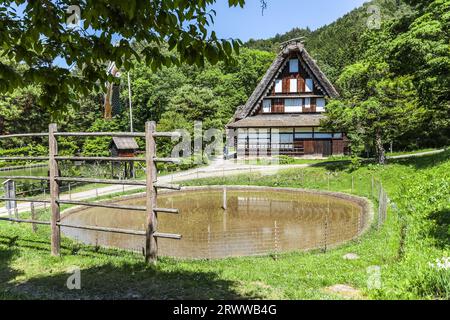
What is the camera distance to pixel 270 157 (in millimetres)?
32219

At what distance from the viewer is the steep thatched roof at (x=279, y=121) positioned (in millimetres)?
32125

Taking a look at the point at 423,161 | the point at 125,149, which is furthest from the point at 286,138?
the point at 125,149

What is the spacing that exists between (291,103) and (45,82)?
101 ft

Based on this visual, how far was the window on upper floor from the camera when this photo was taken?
112ft

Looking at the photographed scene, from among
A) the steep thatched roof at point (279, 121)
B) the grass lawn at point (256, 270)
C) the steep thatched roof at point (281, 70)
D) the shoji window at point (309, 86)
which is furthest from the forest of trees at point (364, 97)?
the shoji window at point (309, 86)

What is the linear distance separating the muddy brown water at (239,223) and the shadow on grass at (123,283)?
340cm

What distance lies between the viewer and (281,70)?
33594 mm

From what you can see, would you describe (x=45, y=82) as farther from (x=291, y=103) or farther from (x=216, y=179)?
(x=291, y=103)

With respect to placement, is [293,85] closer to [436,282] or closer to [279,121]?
[279,121]

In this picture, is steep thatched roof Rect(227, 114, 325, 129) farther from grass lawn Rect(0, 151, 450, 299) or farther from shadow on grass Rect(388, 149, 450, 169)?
grass lawn Rect(0, 151, 450, 299)

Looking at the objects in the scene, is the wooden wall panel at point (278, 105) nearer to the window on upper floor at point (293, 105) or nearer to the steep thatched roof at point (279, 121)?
the window on upper floor at point (293, 105)

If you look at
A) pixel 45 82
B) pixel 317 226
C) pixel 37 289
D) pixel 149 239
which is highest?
pixel 45 82

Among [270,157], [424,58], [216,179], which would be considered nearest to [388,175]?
[424,58]

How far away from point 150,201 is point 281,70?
28902 mm
